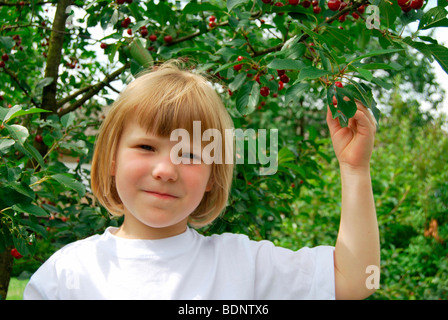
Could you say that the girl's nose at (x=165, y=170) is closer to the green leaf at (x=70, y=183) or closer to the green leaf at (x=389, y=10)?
the green leaf at (x=70, y=183)

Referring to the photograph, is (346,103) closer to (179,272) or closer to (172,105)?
(172,105)

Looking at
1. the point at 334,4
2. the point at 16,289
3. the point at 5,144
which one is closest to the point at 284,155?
the point at 334,4

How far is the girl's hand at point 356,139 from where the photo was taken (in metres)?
1.01

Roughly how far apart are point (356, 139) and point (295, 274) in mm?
369

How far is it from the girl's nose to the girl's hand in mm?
405

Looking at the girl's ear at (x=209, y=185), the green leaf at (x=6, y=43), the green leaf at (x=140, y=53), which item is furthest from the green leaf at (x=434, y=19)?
the green leaf at (x=6, y=43)

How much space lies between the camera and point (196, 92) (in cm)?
118

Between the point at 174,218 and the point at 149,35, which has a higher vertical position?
the point at 149,35

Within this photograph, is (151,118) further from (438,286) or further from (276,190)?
(438,286)

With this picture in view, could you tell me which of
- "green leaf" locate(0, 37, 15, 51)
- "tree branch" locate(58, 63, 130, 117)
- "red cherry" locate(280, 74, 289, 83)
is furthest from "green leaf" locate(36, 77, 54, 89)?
"red cherry" locate(280, 74, 289, 83)

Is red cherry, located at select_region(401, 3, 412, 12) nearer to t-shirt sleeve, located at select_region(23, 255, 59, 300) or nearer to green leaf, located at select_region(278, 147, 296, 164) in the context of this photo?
green leaf, located at select_region(278, 147, 296, 164)

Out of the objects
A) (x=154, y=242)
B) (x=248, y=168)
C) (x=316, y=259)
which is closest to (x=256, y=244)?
(x=316, y=259)

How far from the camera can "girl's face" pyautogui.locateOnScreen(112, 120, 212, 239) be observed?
1.03 m
